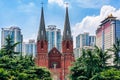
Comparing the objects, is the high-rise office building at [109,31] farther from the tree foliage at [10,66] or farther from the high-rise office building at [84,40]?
the tree foliage at [10,66]

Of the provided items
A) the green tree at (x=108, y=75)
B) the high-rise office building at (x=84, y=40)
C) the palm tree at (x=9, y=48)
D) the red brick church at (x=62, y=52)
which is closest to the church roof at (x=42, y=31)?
the red brick church at (x=62, y=52)

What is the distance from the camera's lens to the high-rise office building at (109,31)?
428 feet

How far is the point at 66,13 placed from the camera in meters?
76.8

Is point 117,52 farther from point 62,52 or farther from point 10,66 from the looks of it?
point 62,52

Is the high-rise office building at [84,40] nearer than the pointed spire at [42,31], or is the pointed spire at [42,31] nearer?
the pointed spire at [42,31]

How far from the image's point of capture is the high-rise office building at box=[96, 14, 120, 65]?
5138 inches

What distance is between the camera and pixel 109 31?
445 ft

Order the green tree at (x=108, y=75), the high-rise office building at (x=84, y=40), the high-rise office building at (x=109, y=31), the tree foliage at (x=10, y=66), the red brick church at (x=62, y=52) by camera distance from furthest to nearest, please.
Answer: the high-rise office building at (x=84, y=40)
the high-rise office building at (x=109, y=31)
the red brick church at (x=62, y=52)
the green tree at (x=108, y=75)
the tree foliage at (x=10, y=66)

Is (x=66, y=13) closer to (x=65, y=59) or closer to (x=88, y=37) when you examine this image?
(x=65, y=59)

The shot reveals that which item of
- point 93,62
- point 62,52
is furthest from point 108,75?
point 62,52

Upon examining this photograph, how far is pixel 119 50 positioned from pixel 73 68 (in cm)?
508

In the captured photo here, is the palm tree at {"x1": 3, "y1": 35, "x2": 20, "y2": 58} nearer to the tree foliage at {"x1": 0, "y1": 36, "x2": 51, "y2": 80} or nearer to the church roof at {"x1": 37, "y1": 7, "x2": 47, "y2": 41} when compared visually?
the tree foliage at {"x1": 0, "y1": 36, "x2": 51, "y2": 80}

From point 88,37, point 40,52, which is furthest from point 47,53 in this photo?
point 88,37

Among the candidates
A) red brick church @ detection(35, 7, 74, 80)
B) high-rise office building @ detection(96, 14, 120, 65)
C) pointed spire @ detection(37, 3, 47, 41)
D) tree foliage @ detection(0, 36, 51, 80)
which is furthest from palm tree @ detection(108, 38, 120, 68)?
high-rise office building @ detection(96, 14, 120, 65)
